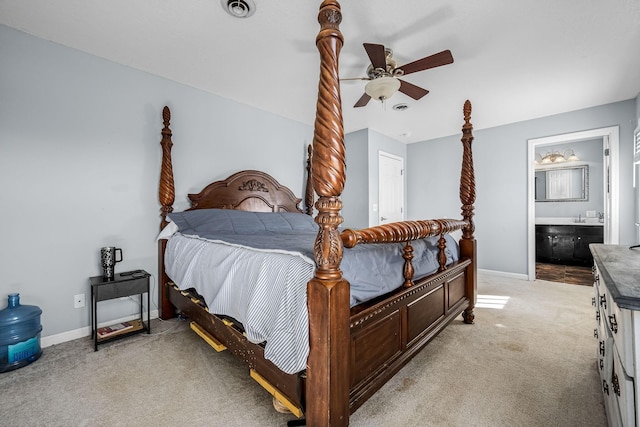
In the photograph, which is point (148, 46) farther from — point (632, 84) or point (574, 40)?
point (632, 84)

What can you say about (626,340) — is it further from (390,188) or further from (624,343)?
(390,188)

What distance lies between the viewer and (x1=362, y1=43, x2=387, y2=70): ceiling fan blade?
188cm

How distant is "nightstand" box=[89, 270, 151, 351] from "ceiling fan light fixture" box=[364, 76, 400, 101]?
8.13ft

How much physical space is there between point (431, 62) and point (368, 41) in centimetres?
54

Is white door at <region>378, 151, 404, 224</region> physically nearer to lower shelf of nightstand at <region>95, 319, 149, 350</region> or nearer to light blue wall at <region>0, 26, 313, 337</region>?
light blue wall at <region>0, 26, 313, 337</region>

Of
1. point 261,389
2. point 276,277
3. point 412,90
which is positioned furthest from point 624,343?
point 412,90

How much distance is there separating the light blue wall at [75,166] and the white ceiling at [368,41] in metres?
0.24

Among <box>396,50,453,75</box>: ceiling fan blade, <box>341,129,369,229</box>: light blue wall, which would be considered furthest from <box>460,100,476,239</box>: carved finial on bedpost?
<box>341,129,369,229</box>: light blue wall

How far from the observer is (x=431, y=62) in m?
2.07

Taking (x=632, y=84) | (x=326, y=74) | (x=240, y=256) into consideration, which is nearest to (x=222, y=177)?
(x=240, y=256)

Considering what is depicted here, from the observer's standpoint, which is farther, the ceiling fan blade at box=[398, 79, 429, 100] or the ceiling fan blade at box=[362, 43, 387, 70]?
the ceiling fan blade at box=[398, 79, 429, 100]

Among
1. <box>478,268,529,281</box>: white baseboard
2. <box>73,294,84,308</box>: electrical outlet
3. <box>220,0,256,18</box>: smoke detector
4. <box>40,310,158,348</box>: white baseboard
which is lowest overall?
<box>40,310,158,348</box>: white baseboard

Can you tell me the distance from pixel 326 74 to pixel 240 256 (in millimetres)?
1151

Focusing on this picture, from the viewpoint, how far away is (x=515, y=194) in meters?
4.30
